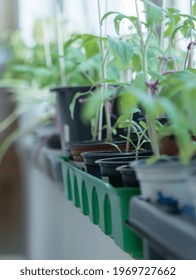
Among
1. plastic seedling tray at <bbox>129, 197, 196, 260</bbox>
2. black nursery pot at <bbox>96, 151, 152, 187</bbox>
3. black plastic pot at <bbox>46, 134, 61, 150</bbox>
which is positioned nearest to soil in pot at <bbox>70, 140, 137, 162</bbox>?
black nursery pot at <bbox>96, 151, 152, 187</bbox>

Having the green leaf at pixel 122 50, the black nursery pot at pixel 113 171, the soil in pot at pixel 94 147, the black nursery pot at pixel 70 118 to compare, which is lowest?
the black nursery pot at pixel 113 171

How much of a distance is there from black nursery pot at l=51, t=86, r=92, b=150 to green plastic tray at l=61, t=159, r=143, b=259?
195mm

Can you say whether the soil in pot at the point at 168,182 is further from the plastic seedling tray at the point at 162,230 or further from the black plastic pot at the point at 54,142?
the black plastic pot at the point at 54,142

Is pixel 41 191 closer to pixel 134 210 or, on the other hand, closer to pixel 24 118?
pixel 24 118

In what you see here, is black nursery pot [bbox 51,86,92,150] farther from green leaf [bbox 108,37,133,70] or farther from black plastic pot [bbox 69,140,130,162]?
green leaf [bbox 108,37,133,70]

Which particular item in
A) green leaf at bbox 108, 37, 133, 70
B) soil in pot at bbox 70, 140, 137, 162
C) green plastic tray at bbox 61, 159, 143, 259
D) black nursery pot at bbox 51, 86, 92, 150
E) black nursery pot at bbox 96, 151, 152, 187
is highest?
green leaf at bbox 108, 37, 133, 70

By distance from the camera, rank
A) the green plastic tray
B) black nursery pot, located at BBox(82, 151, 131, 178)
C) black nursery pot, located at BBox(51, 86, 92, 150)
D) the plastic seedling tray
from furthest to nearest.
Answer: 1. black nursery pot, located at BBox(51, 86, 92, 150)
2. black nursery pot, located at BBox(82, 151, 131, 178)
3. the green plastic tray
4. the plastic seedling tray

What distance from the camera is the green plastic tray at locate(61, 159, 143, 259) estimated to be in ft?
1.82

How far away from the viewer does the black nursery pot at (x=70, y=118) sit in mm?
1121

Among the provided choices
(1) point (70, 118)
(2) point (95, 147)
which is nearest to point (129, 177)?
(2) point (95, 147)

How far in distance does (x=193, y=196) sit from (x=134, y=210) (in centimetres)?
8

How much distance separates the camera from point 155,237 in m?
0.46

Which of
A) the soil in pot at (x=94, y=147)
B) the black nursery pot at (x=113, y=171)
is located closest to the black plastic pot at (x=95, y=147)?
the soil in pot at (x=94, y=147)

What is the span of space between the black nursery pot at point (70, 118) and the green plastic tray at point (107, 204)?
0.20 meters
